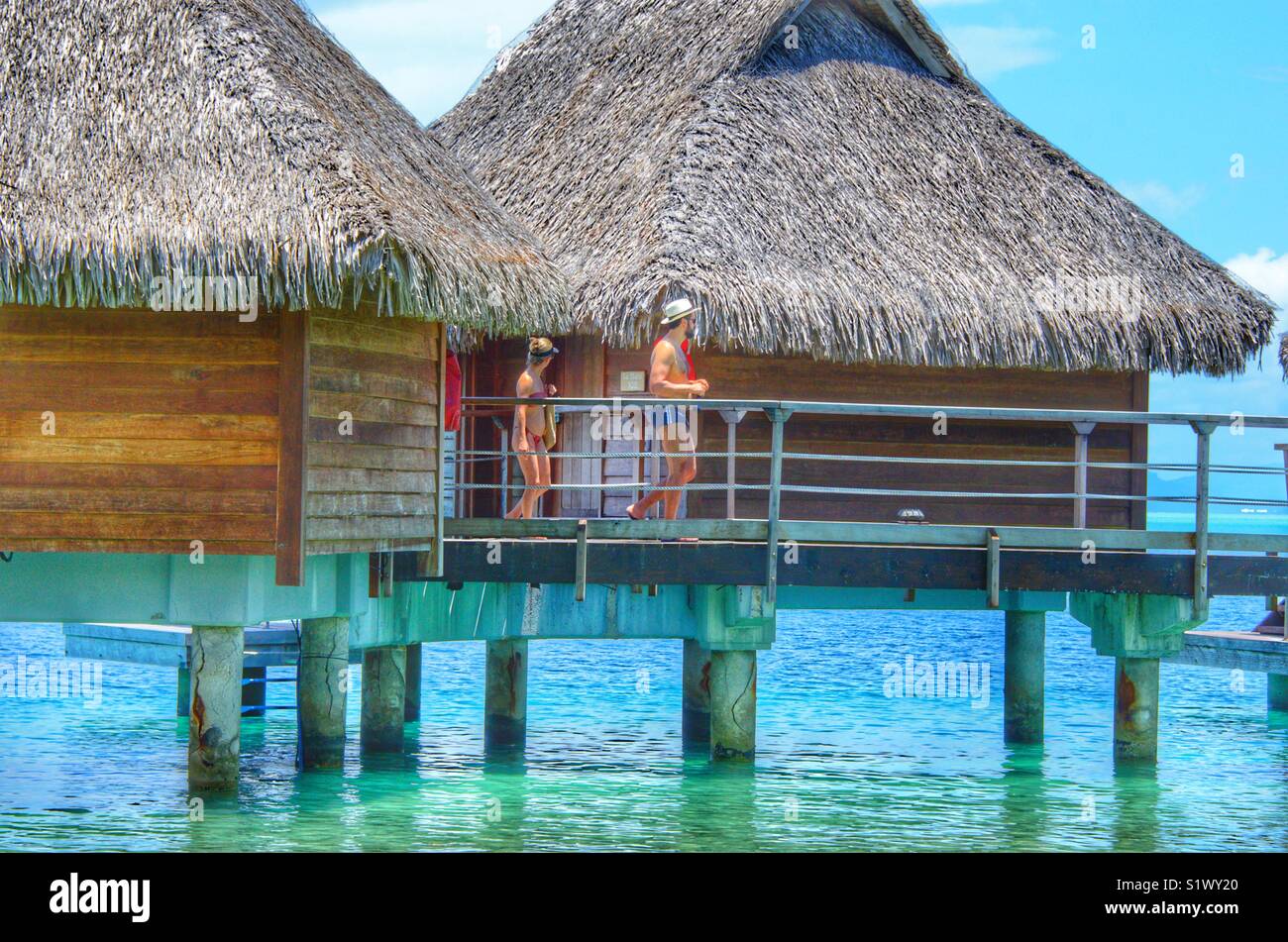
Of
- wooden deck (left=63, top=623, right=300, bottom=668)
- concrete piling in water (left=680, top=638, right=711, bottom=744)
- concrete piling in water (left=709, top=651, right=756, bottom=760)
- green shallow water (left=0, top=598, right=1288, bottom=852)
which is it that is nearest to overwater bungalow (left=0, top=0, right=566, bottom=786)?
green shallow water (left=0, top=598, right=1288, bottom=852)

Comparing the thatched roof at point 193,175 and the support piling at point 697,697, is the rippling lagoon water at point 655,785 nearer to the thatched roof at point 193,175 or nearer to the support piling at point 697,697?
the support piling at point 697,697

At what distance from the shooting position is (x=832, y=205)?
17.2 m

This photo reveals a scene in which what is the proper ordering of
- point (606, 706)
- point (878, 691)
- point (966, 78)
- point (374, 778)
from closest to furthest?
point (374, 778) → point (966, 78) → point (606, 706) → point (878, 691)

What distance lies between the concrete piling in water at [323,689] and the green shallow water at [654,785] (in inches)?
8.6

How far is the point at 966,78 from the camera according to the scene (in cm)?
1961

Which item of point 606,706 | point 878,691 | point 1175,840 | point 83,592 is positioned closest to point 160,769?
point 83,592

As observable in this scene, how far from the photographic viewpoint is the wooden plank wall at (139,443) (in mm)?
12188

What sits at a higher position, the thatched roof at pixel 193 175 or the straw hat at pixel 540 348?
the thatched roof at pixel 193 175

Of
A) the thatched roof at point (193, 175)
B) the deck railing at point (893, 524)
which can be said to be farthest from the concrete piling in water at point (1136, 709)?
the thatched roof at point (193, 175)

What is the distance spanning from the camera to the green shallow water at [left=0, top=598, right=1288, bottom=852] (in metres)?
13.0

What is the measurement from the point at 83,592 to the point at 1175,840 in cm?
741

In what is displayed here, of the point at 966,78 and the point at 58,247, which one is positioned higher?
the point at 966,78

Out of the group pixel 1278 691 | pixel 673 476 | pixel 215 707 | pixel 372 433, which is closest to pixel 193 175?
pixel 372 433

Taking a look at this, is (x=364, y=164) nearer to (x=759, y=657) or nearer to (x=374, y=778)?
(x=374, y=778)
